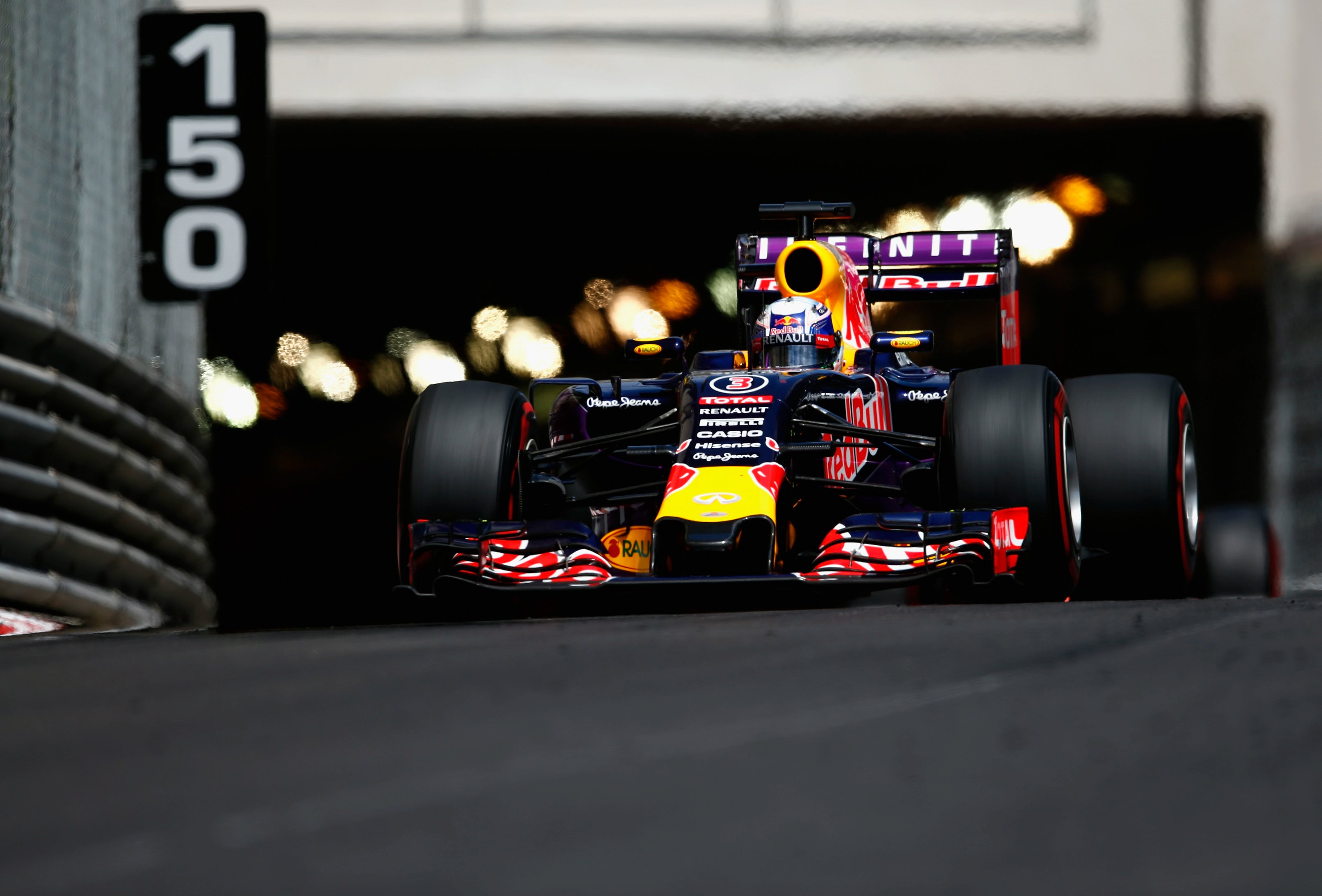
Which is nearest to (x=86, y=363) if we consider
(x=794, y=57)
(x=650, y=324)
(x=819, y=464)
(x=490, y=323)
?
(x=819, y=464)

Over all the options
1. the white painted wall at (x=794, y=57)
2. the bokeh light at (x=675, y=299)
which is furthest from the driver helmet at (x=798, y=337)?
the bokeh light at (x=675, y=299)

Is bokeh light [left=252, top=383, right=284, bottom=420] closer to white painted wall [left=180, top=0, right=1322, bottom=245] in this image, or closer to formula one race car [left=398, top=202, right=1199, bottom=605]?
white painted wall [left=180, top=0, right=1322, bottom=245]

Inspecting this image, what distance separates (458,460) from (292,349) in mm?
15407

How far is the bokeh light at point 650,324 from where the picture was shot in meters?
20.7

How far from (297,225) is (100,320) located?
9.40 m

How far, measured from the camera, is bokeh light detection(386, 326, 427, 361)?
21.6 m

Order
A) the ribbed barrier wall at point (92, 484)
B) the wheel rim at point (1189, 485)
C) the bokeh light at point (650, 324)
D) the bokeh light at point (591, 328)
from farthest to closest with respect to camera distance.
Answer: the bokeh light at point (650, 324) < the bokeh light at point (591, 328) < the wheel rim at point (1189, 485) < the ribbed barrier wall at point (92, 484)

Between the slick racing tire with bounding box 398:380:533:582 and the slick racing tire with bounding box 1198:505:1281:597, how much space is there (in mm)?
3594

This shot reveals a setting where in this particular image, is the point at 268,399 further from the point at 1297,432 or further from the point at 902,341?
the point at 902,341

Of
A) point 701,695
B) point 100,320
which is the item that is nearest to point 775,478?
point 701,695

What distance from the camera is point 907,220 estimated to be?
57.8ft

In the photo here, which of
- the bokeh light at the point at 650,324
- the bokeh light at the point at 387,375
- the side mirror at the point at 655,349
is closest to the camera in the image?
the side mirror at the point at 655,349

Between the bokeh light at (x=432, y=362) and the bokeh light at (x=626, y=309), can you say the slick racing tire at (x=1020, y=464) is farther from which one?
the bokeh light at (x=432, y=362)

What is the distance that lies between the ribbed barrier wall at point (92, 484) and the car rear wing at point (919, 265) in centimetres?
304
